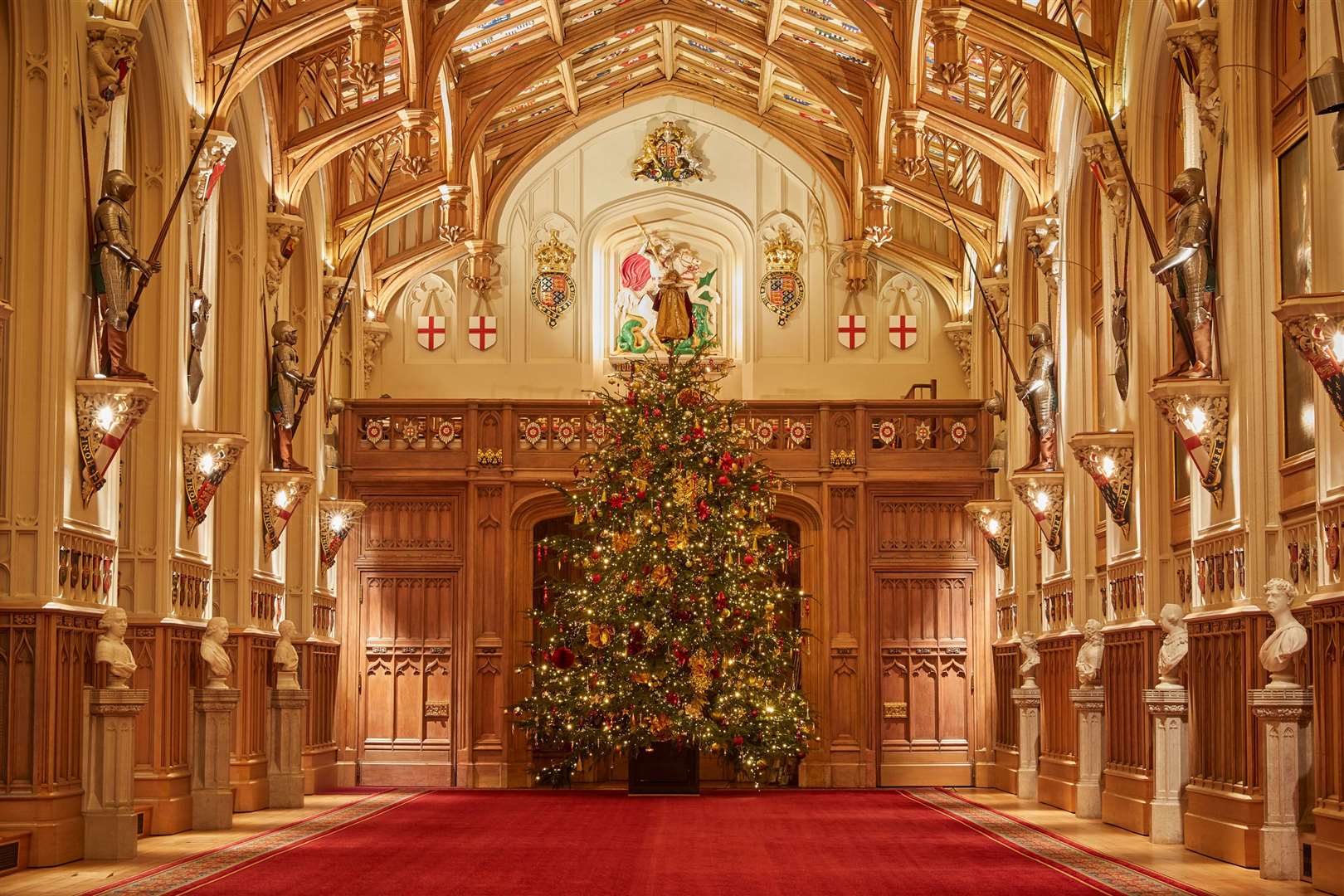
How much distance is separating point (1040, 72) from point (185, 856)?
11775mm

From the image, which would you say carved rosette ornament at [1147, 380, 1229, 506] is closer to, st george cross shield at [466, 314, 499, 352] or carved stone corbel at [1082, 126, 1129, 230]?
carved stone corbel at [1082, 126, 1129, 230]

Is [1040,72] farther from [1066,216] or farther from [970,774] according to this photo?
[970,774]

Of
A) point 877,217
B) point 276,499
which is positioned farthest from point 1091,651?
point 877,217

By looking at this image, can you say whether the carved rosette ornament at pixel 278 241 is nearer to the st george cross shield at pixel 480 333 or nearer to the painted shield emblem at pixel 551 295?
the st george cross shield at pixel 480 333

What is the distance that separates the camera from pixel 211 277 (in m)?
16.9

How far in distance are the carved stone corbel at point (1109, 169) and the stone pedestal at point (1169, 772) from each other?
13.9ft

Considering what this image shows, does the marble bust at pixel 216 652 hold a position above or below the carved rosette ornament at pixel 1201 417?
below

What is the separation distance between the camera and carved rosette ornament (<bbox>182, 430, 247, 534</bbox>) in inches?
603

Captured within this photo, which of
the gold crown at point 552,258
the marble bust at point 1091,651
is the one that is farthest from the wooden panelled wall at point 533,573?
the marble bust at point 1091,651

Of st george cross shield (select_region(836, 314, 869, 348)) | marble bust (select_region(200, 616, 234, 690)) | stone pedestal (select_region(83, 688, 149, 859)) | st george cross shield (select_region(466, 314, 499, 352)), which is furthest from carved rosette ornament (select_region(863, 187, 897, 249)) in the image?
stone pedestal (select_region(83, 688, 149, 859))

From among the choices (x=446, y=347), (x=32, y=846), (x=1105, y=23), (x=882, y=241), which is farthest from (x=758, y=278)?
(x=32, y=846)

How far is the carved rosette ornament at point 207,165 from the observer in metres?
15.4

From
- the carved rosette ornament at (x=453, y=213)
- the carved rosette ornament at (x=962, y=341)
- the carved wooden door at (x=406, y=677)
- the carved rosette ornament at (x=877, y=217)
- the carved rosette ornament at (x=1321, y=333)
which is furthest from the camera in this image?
the carved rosette ornament at (x=962, y=341)

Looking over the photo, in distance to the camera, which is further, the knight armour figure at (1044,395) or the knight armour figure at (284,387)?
the knight armour figure at (1044,395)
